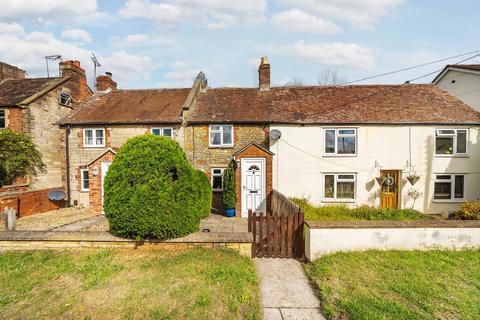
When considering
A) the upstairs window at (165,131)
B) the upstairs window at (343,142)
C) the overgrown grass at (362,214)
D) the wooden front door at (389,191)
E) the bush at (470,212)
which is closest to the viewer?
the bush at (470,212)

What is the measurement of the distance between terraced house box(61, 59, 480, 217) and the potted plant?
37 cm

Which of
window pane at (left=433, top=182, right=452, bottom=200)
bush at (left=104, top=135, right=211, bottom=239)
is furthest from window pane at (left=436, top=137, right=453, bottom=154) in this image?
bush at (left=104, top=135, right=211, bottom=239)

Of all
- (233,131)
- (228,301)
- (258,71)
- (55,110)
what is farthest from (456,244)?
(55,110)

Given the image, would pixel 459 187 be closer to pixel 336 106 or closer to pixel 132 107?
pixel 336 106

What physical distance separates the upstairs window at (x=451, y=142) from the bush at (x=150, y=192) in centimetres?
1366

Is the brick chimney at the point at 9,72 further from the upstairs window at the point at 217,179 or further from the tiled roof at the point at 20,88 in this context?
the upstairs window at the point at 217,179

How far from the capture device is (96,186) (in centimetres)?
1269

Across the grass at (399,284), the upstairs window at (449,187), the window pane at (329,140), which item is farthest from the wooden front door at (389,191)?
the grass at (399,284)

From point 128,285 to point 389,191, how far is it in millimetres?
13509

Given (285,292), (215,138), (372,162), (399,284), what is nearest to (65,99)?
(215,138)

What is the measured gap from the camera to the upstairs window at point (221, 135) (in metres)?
14.0

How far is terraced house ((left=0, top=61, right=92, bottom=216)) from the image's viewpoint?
12784 millimetres

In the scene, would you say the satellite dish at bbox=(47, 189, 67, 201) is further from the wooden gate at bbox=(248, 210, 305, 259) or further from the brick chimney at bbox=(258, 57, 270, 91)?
the brick chimney at bbox=(258, 57, 270, 91)

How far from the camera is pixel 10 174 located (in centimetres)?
1329
